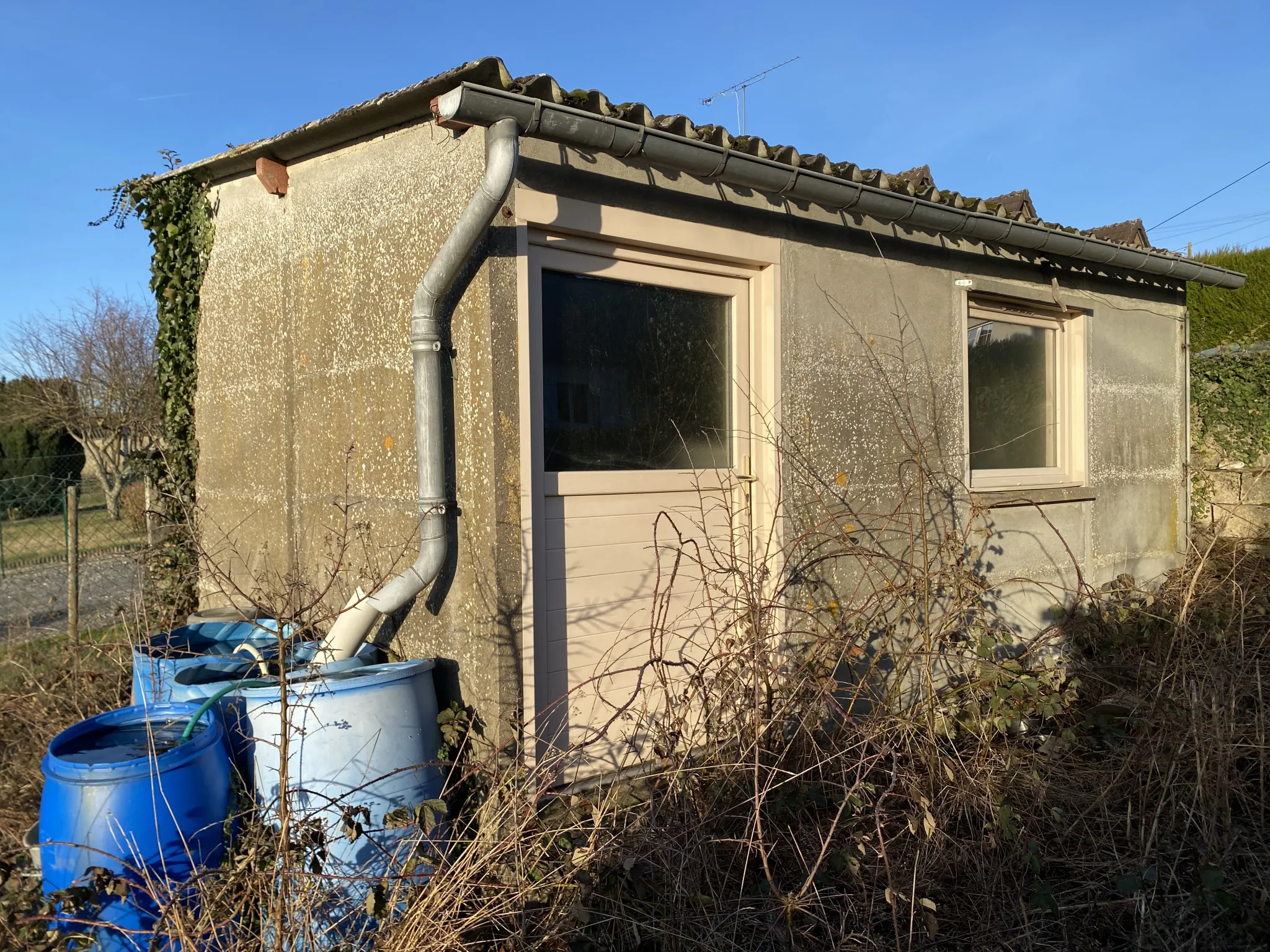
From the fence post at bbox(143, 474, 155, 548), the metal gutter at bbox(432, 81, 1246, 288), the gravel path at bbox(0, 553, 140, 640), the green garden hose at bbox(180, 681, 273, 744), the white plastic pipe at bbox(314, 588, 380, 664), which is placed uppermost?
the metal gutter at bbox(432, 81, 1246, 288)

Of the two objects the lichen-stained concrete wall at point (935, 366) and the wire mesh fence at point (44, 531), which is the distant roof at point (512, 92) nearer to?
the lichen-stained concrete wall at point (935, 366)

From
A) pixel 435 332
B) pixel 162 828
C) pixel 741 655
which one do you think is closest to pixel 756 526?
pixel 741 655

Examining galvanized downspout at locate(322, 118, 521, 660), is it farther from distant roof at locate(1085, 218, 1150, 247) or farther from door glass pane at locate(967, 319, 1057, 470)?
distant roof at locate(1085, 218, 1150, 247)

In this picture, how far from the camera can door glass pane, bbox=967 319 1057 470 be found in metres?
5.76

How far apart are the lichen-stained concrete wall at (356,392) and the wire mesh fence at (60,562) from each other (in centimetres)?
95

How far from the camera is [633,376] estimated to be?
13.3ft

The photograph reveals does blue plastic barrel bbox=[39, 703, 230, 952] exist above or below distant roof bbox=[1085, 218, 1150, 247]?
below

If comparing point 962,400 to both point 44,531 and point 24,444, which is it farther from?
point 24,444

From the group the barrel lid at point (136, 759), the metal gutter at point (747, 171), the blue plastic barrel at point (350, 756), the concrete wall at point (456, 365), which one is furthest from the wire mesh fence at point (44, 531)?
the metal gutter at point (747, 171)

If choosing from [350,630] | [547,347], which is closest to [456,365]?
[547,347]

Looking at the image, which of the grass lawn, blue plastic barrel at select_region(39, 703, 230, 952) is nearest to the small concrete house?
blue plastic barrel at select_region(39, 703, 230, 952)

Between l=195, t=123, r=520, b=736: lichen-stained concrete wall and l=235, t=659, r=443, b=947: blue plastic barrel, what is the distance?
40 centimetres

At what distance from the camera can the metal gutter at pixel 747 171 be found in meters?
3.20

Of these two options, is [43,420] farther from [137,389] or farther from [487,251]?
[487,251]
